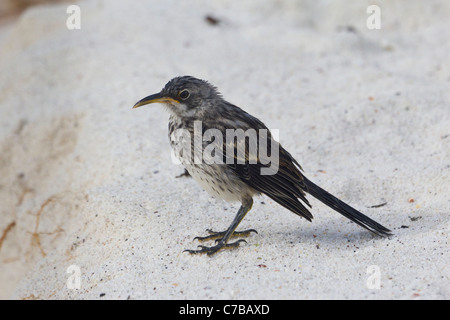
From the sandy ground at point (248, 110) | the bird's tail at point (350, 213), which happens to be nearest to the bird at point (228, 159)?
the bird's tail at point (350, 213)

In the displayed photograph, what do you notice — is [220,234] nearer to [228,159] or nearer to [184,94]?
[228,159]

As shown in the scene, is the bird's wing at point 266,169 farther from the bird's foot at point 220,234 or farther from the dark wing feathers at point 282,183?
the bird's foot at point 220,234

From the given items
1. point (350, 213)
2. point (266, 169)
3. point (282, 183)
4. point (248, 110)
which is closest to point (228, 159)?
point (266, 169)

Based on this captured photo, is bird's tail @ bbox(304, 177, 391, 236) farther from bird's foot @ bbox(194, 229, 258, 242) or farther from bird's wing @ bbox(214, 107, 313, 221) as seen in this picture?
bird's foot @ bbox(194, 229, 258, 242)
